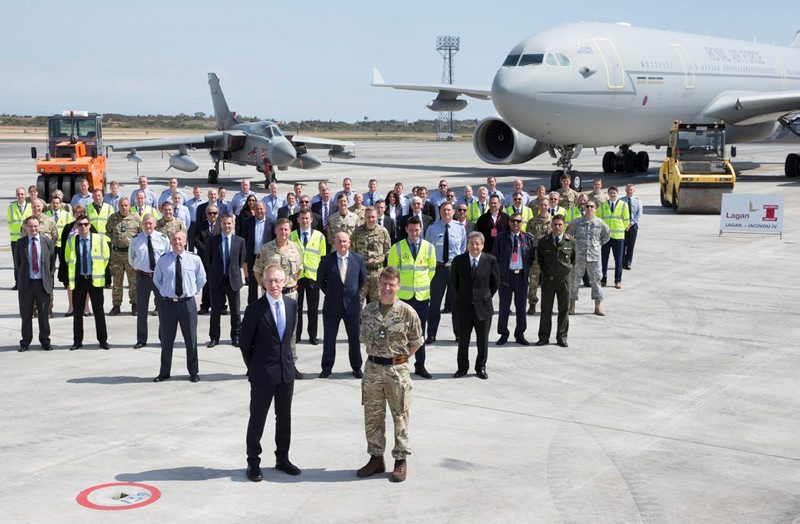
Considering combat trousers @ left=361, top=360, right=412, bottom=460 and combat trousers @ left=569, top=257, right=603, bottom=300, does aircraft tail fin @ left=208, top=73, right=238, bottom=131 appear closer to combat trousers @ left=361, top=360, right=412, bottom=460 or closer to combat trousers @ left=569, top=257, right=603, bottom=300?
combat trousers @ left=569, top=257, right=603, bottom=300

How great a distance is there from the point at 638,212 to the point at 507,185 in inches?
726

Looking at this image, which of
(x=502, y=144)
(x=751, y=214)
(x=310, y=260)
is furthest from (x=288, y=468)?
(x=502, y=144)

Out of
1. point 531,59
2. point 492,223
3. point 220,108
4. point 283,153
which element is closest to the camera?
point 492,223

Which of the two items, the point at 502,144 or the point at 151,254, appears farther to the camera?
the point at 502,144

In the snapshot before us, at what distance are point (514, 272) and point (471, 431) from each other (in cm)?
426

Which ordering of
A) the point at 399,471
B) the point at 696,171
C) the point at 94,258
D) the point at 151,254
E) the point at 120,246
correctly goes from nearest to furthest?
1. the point at 399,471
2. the point at 94,258
3. the point at 151,254
4. the point at 120,246
5. the point at 696,171

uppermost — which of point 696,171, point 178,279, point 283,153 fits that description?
point 283,153

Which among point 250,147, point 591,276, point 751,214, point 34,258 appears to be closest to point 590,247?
point 591,276

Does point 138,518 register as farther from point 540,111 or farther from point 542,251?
point 540,111

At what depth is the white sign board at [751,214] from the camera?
22.3 meters

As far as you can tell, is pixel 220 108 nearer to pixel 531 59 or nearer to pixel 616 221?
pixel 531 59

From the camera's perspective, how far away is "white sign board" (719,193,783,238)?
22.3 metres

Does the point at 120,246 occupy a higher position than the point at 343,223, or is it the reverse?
the point at 343,223

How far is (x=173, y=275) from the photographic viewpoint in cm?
1075
